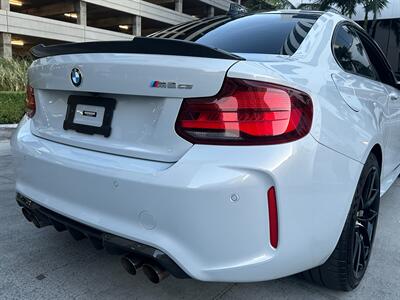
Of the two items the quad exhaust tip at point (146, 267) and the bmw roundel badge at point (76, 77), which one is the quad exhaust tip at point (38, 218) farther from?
the bmw roundel badge at point (76, 77)

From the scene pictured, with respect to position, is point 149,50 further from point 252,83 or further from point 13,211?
point 13,211

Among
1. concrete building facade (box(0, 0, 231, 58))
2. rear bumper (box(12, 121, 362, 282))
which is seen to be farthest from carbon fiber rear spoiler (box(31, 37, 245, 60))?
concrete building facade (box(0, 0, 231, 58))

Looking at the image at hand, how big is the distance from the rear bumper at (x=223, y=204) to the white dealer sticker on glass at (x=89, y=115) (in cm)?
19

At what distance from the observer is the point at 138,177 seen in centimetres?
169

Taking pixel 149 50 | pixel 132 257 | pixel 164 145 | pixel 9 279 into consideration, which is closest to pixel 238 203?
pixel 164 145

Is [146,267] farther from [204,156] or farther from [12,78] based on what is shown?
[12,78]

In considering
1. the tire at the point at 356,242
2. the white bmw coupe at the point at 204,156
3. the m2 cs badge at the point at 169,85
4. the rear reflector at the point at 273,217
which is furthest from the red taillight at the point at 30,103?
the tire at the point at 356,242

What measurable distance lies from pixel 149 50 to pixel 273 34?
0.86 metres

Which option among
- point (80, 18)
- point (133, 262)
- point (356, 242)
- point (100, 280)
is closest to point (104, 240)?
point (133, 262)

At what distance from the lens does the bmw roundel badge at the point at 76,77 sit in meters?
1.95

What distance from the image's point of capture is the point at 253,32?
7.86 feet

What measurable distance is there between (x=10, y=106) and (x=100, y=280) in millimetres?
7677

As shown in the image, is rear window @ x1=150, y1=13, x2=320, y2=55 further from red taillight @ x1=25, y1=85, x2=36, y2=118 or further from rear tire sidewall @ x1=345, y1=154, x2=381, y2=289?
red taillight @ x1=25, y1=85, x2=36, y2=118

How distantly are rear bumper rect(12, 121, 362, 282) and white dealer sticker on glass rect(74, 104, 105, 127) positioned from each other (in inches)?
7.6
